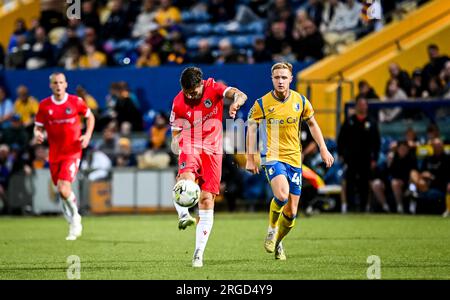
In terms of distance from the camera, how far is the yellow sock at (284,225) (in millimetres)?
12391

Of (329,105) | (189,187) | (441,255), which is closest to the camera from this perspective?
(189,187)

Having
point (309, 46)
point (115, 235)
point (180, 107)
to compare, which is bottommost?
point (115, 235)

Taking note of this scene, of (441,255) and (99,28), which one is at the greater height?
(99,28)

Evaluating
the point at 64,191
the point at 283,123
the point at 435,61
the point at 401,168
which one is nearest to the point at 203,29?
the point at 435,61

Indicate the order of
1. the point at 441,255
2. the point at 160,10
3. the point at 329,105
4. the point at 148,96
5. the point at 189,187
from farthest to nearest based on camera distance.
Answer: the point at 160,10 < the point at 148,96 < the point at 329,105 < the point at 441,255 < the point at 189,187

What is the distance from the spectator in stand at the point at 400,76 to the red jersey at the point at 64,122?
830 cm

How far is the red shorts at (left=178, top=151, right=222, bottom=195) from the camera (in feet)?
38.5

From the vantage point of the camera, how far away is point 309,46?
2430cm

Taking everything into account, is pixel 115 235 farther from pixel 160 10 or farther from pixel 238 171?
pixel 160 10

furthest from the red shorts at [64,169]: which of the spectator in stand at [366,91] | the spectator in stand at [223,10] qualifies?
the spectator in stand at [223,10]

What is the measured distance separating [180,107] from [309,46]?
12.8m

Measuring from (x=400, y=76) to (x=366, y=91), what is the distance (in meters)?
0.88

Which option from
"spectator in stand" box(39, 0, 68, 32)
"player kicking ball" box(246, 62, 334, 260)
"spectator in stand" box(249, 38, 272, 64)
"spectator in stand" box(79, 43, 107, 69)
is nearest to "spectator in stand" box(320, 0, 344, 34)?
"spectator in stand" box(249, 38, 272, 64)
